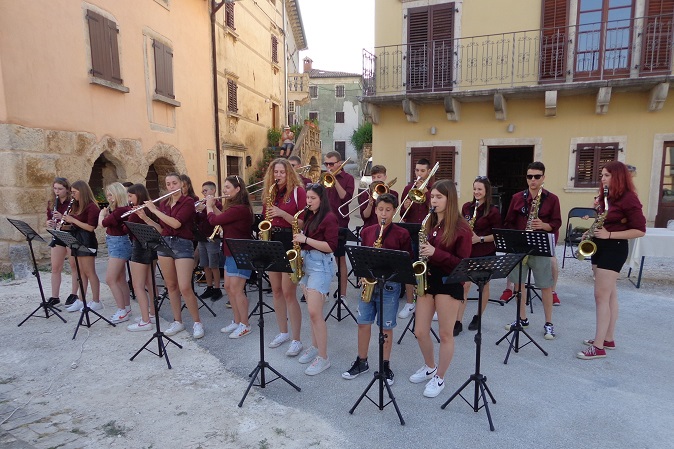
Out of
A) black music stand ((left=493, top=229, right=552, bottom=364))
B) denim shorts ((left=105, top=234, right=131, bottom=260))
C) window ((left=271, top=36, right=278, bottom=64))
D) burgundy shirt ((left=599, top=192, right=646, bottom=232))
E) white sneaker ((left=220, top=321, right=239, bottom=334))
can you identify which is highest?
window ((left=271, top=36, right=278, bottom=64))

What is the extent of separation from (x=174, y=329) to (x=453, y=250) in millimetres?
3481

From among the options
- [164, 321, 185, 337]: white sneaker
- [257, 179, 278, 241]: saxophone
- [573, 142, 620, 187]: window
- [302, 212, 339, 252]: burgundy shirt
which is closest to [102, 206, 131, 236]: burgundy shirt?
[164, 321, 185, 337]: white sneaker

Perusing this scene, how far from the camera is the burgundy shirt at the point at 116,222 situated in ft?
16.4

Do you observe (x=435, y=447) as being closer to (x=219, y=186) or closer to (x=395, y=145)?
(x=395, y=145)

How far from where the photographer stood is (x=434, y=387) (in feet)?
11.8

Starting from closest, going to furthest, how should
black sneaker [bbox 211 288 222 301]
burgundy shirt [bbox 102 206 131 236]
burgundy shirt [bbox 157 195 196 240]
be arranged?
burgundy shirt [bbox 157 195 196 240] → burgundy shirt [bbox 102 206 131 236] → black sneaker [bbox 211 288 222 301]

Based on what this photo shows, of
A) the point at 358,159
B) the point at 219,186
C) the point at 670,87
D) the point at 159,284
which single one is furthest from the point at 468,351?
the point at 358,159

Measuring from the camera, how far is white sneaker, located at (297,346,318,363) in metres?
4.21

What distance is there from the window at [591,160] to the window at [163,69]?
10253 mm

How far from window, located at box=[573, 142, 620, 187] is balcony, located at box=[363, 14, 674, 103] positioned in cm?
136

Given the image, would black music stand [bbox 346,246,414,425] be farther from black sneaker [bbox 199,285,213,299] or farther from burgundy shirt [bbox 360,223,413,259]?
black sneaker [bbox 199,285,213,299]

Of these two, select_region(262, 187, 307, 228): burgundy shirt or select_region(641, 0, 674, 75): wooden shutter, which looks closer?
select_region(262, 187, 307, 228): burgundy shirt

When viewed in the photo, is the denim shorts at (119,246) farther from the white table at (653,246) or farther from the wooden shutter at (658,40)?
the wooden shutter at (658,40)

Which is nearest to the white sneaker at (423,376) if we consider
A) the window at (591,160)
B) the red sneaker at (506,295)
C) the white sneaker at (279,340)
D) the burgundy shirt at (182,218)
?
the white sneaker at (279,340)
